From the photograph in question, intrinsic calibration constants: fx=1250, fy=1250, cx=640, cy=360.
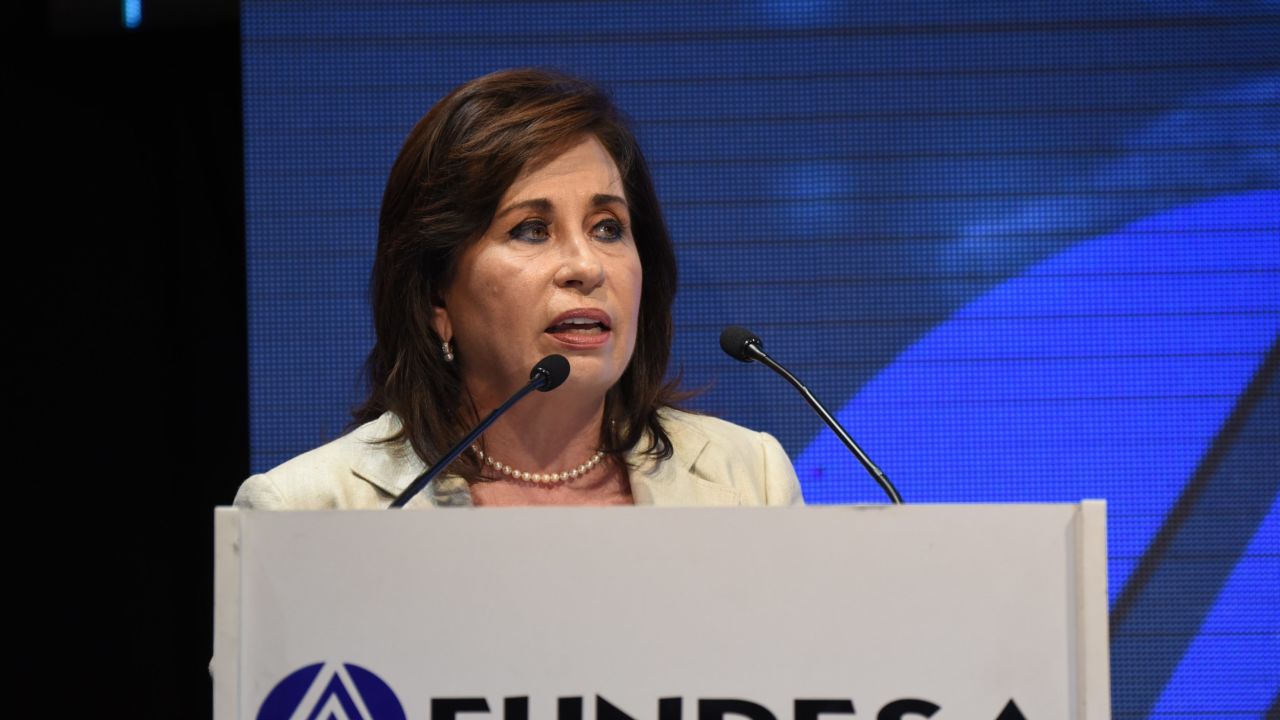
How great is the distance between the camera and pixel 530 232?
1.90 m

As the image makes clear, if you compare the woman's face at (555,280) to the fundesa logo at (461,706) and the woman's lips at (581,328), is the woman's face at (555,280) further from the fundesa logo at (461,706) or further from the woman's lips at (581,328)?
the fundesa logo at (461,706)

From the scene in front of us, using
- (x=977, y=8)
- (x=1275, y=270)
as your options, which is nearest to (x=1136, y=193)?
(x=1275, y=270)

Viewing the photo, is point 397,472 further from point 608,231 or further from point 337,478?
point 608,231

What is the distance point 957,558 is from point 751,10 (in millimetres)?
1953

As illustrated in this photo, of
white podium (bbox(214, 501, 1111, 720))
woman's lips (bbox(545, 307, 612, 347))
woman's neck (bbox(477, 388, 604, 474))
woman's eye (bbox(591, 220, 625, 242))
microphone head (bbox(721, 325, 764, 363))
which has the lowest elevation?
white podium (bbox(214, 501, 1111, 720))

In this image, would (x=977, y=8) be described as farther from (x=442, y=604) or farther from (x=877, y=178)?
(x=442, y=604)

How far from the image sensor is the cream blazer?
1.81m

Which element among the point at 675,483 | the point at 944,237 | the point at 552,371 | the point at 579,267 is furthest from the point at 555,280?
the point at 944,237

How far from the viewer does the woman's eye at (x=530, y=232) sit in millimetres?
1900

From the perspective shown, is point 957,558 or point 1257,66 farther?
point 1257,66

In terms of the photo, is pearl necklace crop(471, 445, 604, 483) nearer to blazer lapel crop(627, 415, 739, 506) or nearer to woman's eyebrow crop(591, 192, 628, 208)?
blazer lapel crop(627, 415, 739, 506)

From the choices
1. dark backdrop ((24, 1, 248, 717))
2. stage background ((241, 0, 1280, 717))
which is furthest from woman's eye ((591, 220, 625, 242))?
dark backdrop ((24, 1, 248, 717))

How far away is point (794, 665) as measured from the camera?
1134 mm

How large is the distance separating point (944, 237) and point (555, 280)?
1.26 metres
